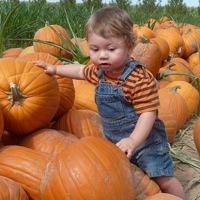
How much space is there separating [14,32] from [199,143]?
12.5 feet

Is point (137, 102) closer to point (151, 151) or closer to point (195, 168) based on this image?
→ point (151, 151)

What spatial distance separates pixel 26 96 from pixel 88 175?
0.69m

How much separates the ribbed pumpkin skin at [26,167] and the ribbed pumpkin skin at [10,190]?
58mm

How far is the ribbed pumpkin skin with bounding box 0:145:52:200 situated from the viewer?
1894 mm

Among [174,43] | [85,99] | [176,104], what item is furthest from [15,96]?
[174,43]

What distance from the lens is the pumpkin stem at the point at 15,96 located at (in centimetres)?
214

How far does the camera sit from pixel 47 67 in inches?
93.8

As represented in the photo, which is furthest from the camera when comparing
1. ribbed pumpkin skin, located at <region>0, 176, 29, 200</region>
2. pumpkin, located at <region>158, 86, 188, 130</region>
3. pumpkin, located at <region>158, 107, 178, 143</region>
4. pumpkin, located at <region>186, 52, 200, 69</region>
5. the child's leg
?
pumpkin, located at <region>186, 52, 200, 69</region>

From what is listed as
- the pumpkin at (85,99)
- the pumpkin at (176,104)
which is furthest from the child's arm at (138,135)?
the pumpkin at (176,104)

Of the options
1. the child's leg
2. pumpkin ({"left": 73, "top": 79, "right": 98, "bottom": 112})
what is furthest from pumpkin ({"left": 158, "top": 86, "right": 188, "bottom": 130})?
the child's leg

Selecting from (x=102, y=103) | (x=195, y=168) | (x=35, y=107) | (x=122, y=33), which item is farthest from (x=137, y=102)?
(x=195, y=168)

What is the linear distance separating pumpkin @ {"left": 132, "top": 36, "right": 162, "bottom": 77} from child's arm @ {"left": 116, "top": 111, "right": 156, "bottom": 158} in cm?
209

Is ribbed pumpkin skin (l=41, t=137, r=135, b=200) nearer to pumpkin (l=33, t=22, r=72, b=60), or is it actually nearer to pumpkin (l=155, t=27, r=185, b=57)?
pumpkin (l=33, t=22, r=72, b=60)

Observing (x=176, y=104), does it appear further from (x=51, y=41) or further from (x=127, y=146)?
(x=127, y=146)
